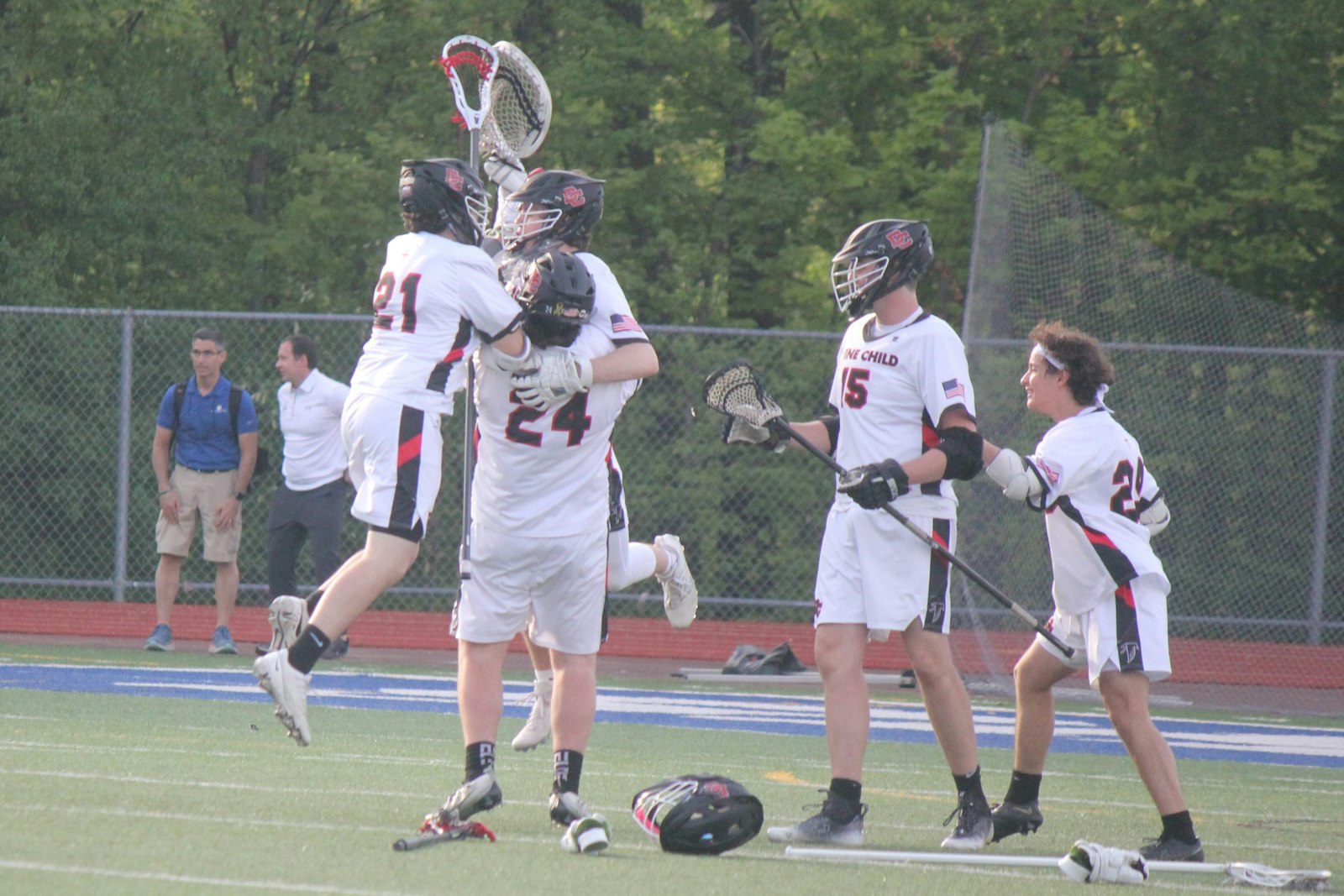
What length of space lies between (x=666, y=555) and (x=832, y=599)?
1679 millimetres

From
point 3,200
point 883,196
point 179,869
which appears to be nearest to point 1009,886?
point 179,869

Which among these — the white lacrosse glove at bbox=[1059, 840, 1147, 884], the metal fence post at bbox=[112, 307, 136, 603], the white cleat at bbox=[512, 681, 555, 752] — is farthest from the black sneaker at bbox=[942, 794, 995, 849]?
the metal fence post at bbox=[112, 307, 136, 603]

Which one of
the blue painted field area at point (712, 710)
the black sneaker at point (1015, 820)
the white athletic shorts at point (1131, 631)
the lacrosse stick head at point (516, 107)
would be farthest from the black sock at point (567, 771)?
the blue painted field area at point (712, 710)

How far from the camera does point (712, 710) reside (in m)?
10.9

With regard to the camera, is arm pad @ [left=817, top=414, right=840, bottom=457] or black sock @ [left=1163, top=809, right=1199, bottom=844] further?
arm pad @ [left=817, top=414, right=840, bottom=457]

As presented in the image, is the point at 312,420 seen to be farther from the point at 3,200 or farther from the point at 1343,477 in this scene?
the point at 3,200

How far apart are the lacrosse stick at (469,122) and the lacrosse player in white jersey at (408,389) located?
158 millimetres

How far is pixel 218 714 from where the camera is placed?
9312 millimetres

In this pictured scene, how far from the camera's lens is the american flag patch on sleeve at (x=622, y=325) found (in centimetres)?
604

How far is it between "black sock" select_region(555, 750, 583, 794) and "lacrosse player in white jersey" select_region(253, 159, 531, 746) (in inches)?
32.4

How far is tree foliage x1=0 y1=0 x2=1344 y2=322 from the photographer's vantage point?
18.5 meters

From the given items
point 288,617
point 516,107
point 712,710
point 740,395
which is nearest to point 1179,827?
point 740,395

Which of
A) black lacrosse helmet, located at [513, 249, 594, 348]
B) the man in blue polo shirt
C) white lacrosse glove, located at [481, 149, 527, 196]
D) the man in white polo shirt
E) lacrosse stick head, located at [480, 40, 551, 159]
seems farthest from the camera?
the man in blue polo shirt

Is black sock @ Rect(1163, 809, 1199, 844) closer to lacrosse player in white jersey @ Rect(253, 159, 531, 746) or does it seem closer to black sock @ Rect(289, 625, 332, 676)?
lacrosse player in white jersey @ Rect(253, 159, 531, 746)
